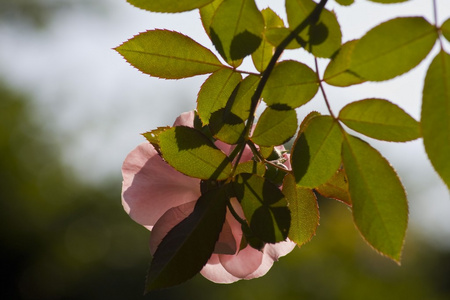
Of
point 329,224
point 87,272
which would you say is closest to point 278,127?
point 87,272

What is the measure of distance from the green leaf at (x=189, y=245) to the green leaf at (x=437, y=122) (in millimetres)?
Answer: 148

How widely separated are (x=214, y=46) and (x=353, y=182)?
0.47 feet

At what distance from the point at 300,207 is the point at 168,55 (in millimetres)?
159

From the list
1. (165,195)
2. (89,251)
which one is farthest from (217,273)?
(89,251)

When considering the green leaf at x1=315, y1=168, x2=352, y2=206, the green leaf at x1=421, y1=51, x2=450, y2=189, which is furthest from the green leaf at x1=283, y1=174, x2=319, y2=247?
the green leaf at x1=421, y1=51, x2=450, y2=189

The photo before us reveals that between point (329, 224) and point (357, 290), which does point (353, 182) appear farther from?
point (329, 224)

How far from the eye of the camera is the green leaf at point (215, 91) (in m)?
0.48

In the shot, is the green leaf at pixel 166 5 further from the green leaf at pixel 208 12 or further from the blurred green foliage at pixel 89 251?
the blurred green foliage at pixel 89 251

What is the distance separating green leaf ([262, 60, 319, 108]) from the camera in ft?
1.48

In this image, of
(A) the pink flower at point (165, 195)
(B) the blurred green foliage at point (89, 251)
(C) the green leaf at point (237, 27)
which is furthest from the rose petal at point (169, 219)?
(B) the blurred green foliage at point (89, 251)

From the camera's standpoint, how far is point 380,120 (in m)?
0.46

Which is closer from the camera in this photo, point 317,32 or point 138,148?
point 317,32

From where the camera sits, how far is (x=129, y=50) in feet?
1.57

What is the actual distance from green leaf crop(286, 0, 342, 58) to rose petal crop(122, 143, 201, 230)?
15 centimetres
